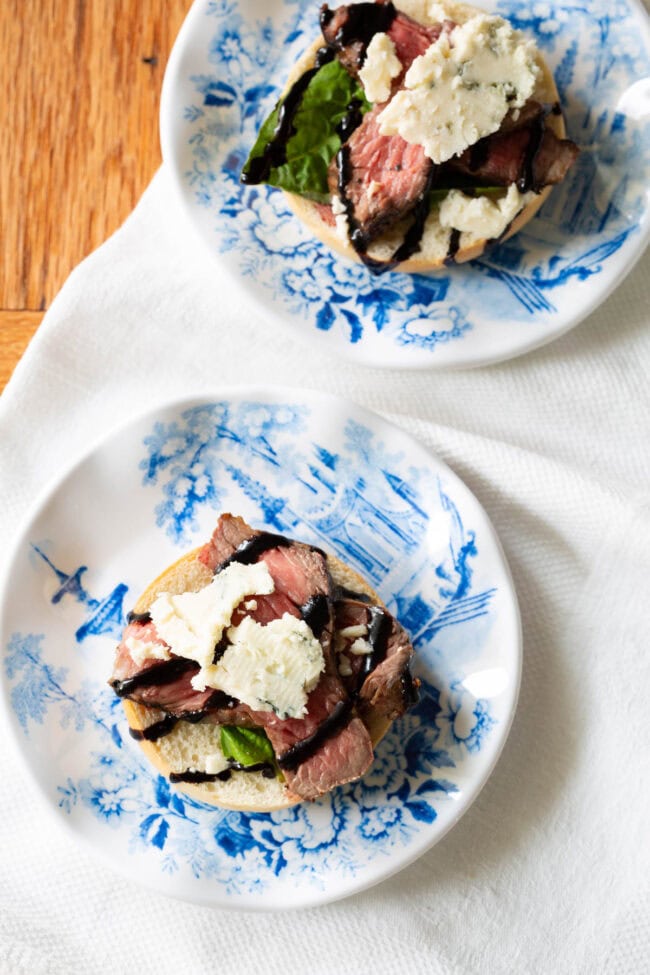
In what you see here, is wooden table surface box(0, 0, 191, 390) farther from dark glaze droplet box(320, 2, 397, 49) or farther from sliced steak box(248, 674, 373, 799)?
sliced steak box(248, 674, 373, 799)

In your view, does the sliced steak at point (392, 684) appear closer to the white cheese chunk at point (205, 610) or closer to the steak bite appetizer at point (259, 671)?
the steak bite appetizer at point (259, 671)

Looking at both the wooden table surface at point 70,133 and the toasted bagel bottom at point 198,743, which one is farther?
the wooden table surface at point 70,133

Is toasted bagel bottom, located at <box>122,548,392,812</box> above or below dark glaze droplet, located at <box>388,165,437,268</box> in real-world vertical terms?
below

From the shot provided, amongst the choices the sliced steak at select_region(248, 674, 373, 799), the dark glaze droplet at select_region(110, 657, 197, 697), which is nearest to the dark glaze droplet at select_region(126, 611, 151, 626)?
the dark glaze droplet at select_region(110, 657, 197, 697)

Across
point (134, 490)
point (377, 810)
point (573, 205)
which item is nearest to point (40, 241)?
point (134, 490)

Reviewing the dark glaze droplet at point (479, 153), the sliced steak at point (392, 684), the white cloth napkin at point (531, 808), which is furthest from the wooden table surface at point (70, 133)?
the sliced steak at point (392, 684)

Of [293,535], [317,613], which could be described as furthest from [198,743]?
[293,535]
